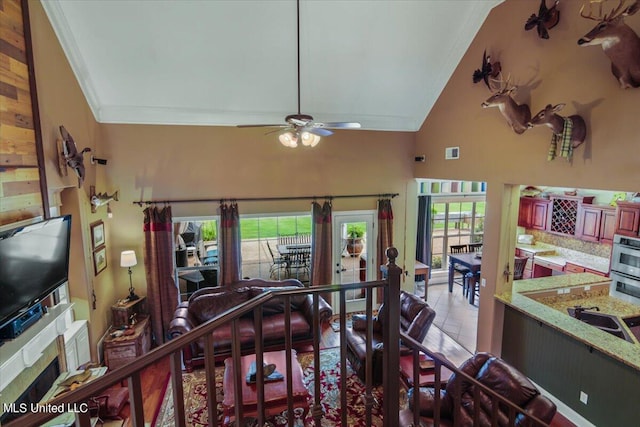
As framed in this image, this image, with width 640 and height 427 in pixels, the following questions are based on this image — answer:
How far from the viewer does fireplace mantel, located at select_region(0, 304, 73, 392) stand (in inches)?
109

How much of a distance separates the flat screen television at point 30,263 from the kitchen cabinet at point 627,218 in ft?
27.4

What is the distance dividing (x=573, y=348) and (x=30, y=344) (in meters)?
5.63

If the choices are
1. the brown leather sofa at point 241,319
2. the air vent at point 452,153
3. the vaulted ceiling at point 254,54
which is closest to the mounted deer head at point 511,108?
the air vent at point 452,153

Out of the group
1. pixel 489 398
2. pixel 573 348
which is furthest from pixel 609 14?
pixel 489 398

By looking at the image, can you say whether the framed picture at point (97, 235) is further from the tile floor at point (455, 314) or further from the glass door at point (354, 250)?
the tile floor at point (455, 314)

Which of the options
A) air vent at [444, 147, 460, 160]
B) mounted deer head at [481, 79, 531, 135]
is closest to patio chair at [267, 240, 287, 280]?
air vent at [444, 147, 460, 160]

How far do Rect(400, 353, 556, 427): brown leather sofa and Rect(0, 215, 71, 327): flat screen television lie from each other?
11.3ft

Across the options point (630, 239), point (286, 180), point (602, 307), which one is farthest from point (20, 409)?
point (630, 239)

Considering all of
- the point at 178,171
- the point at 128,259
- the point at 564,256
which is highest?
the point at 178,171

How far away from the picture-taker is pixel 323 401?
418 cm

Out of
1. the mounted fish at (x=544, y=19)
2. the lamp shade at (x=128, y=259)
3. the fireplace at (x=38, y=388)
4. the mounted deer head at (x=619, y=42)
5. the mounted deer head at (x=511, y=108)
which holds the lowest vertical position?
the fireplace at (x=38, y=388)

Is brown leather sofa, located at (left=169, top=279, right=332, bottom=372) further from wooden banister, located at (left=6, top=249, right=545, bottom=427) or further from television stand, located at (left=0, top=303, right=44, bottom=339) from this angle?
wooden banister, located at (left=6, top=249, right=545, bottom=427)

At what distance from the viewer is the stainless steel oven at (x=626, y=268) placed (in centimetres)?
556

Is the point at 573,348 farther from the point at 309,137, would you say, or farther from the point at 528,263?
the point at 528,263
